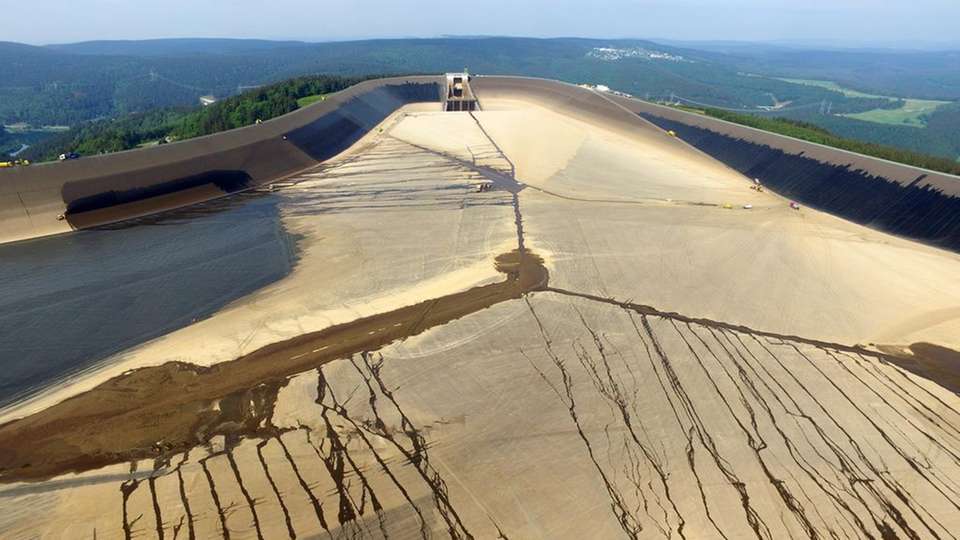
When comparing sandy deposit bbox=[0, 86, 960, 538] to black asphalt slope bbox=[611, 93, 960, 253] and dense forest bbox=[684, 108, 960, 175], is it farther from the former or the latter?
dense forest bbox=[684, 108, 960, 175]

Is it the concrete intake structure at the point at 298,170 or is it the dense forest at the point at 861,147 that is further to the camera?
the dense forest at the point at 861,147

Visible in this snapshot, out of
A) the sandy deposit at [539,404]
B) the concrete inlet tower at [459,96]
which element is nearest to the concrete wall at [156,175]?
the sandy deposit at [539,404]

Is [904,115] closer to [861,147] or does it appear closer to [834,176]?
[861,147]

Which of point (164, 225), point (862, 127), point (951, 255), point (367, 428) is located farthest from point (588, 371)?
point (862, 127)

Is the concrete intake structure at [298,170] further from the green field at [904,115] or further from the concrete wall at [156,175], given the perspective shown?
the green field at [904,115]

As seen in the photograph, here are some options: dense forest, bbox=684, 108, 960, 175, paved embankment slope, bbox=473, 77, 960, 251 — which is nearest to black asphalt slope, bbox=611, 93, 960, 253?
paved embankment slope, bbox=473, 77, 960, 251

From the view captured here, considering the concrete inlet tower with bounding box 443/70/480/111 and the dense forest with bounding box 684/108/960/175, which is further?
the concrete inlet tower with bounding box 443/70/480/111

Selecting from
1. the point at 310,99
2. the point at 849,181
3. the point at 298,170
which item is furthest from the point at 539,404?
the point at 310,99
